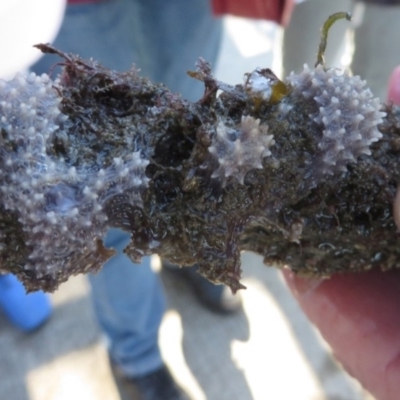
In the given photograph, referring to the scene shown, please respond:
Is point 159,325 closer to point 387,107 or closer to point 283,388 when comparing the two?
point 283,388

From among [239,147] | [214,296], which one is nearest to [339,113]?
[239,147]

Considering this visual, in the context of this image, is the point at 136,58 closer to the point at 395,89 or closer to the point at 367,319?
the point at 395,89

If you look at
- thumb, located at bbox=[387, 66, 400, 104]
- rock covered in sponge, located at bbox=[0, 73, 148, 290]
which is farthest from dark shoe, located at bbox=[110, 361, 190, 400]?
rock covered in sponge, located at bbox=[0, 73, 148, 290]

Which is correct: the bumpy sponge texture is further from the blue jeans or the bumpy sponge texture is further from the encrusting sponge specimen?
the blue jeans

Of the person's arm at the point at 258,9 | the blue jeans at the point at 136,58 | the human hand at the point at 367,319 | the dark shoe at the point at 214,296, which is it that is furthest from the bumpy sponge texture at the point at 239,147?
the dark shoe at the point at 214,296

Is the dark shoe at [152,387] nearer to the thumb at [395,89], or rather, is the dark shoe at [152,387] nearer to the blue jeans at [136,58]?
the blue jeans at [136,58]
